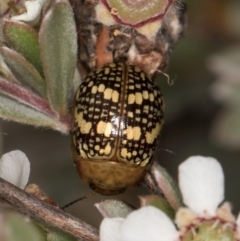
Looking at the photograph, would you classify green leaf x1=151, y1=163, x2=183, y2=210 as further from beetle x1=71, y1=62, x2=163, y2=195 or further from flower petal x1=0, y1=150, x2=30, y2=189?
flower petal x1=0, y1=150, x2=30, y2=189

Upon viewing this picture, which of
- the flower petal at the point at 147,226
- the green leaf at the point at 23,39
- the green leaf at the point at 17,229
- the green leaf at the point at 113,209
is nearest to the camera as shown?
the green leaf at the point at 17,229

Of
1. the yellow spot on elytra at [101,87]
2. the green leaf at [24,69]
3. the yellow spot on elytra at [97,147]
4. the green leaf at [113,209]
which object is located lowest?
the yellow spot on elytra at [97,147]

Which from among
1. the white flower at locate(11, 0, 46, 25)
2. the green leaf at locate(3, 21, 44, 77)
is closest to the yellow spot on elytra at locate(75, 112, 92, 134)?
the green leaf at locate(3, 21, 44, 77)

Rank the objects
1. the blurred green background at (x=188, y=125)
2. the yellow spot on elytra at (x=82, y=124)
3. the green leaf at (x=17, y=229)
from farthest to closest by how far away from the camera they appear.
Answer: the blurred green background at (x=188, y=125) → the yellow spot on elytra at (x=82, y=124) → the green leaf at (x=17, y=229)

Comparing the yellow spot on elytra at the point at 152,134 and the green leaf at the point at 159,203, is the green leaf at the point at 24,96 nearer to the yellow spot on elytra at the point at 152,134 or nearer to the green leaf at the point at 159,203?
the yellow spot on elytra at the point at 152,134

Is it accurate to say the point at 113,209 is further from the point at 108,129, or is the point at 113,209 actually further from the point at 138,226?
the point at 108,129

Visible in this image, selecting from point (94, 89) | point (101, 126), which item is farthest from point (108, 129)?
point (94, 89)

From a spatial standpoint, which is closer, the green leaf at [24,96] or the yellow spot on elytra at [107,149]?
the green leaf at [24,96]

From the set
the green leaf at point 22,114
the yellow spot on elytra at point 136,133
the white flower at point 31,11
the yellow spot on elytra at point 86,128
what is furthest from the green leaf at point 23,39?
the yellow spot on elytra at point 136,133

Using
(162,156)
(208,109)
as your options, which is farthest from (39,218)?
(208,109)
